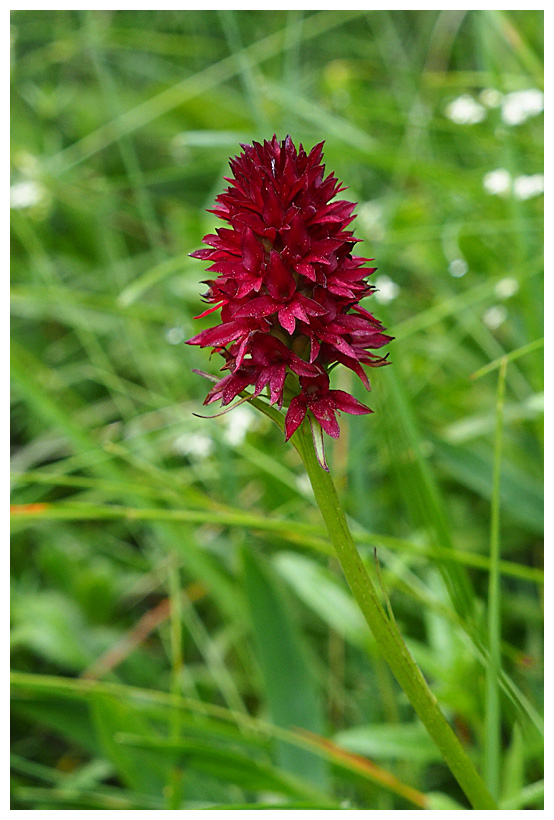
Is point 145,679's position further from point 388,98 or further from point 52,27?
point 52,27

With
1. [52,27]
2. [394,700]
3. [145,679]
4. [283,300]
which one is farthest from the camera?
[52,27]

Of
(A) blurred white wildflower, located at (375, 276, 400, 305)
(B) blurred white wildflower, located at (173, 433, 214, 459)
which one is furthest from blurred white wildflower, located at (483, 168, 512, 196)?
(B) blurred white wildflower, located at (173, 433, 214, 459)

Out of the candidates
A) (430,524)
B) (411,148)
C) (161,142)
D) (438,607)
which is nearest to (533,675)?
(438,607)

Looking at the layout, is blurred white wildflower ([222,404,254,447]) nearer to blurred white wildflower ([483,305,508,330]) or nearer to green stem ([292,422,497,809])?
blurred white wildflower ([483,305,508,330])

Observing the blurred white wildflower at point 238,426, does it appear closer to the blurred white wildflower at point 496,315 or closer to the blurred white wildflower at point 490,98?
the blurred white wildflower at point 496,315

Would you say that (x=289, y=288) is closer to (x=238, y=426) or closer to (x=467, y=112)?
(x=238, y=426)

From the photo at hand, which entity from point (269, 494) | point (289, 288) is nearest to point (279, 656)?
point (269, 494)
